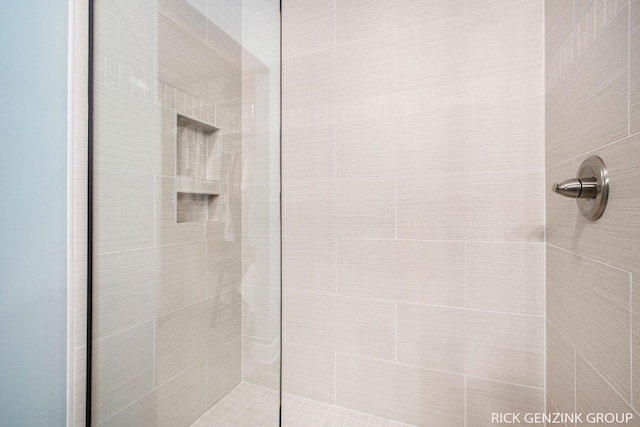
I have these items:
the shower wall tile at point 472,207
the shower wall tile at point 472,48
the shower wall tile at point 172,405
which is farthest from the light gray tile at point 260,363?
the shower wall tile at point 472,48

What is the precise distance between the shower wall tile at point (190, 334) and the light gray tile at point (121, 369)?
1.1 inches

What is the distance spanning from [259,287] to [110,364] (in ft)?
1.46

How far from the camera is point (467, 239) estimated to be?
1.08 metres

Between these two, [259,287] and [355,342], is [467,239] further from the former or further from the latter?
[259,287]

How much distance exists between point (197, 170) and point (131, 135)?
0.20 metres

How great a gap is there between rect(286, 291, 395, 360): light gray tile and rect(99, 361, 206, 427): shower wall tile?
54cm

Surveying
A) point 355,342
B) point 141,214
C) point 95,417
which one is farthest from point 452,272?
point 95,417

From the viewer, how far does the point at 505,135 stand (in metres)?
1.04

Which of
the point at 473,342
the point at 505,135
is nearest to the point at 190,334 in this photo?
the point at 473,342

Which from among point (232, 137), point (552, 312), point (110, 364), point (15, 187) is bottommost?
point (110, 364)

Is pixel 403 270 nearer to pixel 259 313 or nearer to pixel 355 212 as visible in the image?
pixel 355 212

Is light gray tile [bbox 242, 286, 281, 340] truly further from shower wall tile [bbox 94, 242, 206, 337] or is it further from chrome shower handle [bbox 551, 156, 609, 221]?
chrome shower handle [bbox 551, 156, 609, 221]

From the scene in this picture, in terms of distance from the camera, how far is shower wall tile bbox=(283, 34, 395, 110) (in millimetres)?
1192

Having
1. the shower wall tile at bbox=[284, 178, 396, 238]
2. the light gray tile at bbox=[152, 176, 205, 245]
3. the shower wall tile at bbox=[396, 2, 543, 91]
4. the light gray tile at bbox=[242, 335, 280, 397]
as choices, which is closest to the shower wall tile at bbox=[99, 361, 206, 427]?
the light gray tile at bbox=[242, 335, 280, 397]
